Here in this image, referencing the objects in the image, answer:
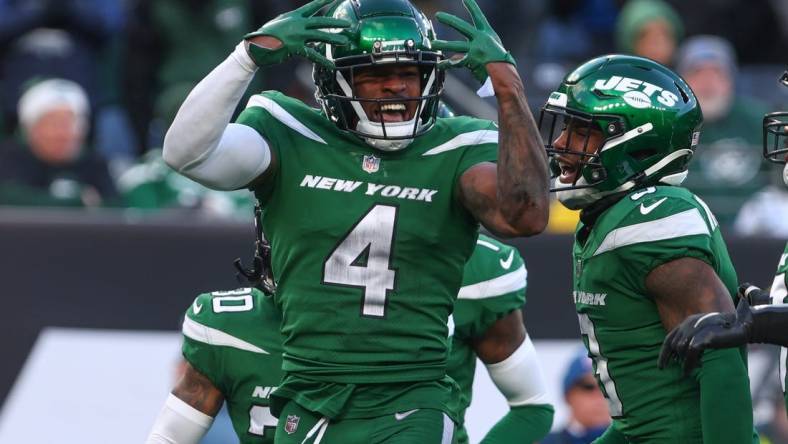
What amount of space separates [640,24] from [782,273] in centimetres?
578

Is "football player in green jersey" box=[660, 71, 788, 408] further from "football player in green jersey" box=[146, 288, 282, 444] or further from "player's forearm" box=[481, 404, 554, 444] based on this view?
"football player in green jersey" box=[146, 288, 282, 444]

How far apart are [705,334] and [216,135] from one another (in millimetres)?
1361

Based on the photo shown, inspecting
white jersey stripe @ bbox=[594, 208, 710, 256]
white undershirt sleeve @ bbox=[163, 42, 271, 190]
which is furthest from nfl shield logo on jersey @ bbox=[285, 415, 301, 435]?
white jersey stripe @ bbox=[594, 208, 710, 256]

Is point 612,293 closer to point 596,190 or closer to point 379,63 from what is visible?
point 596,190

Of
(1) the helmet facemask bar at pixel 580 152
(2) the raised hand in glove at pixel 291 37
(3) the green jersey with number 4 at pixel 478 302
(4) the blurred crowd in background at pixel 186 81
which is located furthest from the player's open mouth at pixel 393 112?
(4) the blurred crowd in background at pixel 186 81

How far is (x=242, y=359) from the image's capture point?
4.92m

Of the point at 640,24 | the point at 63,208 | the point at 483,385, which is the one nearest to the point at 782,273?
the point at 483,385

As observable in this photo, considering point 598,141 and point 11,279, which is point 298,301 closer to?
point 598,141

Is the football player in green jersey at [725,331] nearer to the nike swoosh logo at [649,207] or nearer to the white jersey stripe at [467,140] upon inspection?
the nike swoosh logo at [649,207]

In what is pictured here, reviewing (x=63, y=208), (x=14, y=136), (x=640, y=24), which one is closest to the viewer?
(x=63, y=208)

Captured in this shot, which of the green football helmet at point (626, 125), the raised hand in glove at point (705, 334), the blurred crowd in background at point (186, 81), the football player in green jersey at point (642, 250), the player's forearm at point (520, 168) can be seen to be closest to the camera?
the raised hand in glove at point (705, 334)

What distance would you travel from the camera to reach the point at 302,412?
13.8ft

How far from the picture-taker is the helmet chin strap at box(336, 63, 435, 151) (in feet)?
13.6

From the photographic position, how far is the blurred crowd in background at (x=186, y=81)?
8445 mm
